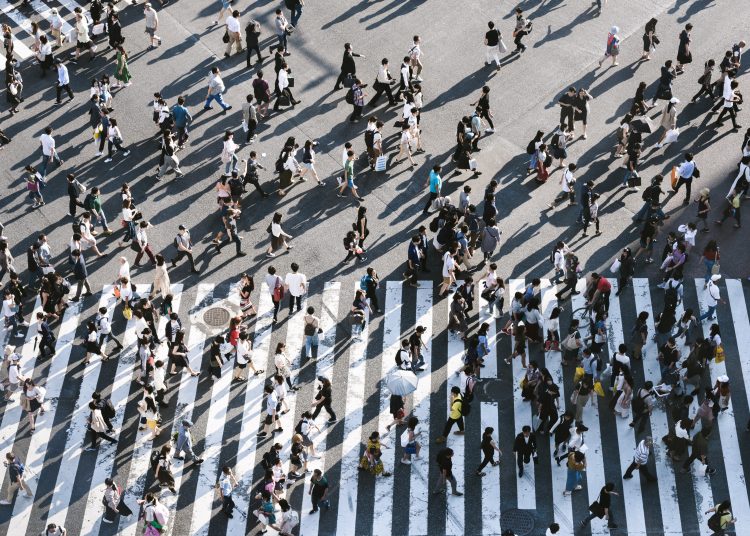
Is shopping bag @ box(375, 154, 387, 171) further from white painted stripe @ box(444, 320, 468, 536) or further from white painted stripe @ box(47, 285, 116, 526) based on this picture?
white painted stripe @ box(47, 285, 116, 526)

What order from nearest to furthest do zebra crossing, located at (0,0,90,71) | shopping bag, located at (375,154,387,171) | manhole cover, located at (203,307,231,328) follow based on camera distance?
1. manhole cover, located at (203,307,231,328)
2. shopping bag, located at (375,154,387,171)
3. zebra crossing, located at (0,0,90,71)

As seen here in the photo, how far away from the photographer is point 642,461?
88.9 ft

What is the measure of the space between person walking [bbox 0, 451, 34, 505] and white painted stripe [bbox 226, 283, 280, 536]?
4072 millimetres

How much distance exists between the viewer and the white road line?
27.2 m

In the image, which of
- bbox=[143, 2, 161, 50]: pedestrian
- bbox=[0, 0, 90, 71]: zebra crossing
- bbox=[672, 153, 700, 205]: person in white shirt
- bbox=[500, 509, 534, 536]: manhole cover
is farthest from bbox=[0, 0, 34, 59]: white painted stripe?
bbox=[500, 509, 534, 536]: manhole cover

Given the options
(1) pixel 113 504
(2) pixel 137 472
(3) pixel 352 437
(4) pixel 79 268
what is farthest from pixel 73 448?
(3) pixel 352 437

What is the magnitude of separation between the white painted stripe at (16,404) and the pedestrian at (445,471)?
10.3 m

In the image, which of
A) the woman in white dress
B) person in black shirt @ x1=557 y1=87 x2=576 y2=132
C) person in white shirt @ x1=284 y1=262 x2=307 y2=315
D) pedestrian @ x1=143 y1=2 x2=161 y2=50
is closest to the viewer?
person in white shirt @ x1=284 y1=262 x2=307 y2=315

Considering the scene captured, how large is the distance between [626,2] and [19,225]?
72.6ft

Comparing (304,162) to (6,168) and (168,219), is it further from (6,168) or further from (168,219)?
(6,168)

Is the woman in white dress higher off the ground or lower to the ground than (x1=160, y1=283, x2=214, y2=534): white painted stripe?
higher

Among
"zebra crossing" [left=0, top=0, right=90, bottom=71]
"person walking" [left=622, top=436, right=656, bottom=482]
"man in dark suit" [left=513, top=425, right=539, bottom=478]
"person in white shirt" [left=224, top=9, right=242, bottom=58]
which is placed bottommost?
"person walking" [left=622, top=436, right=656, bottom=482]

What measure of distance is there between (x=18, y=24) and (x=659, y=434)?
2732 centimetres

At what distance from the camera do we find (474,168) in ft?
118
